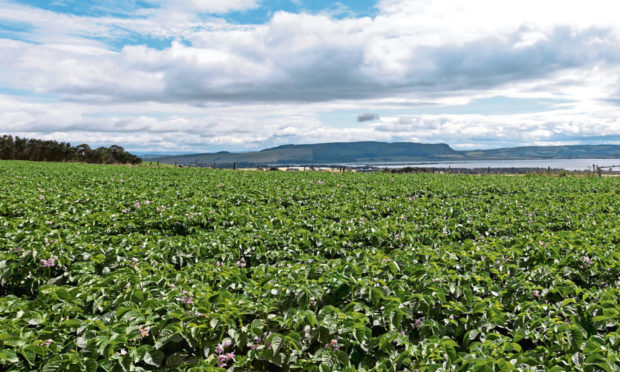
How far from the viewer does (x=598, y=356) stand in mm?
4090

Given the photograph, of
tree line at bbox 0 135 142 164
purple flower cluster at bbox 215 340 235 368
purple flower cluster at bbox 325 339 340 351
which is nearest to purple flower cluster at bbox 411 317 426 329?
purple flower cluster at bbox 325 339 340 351

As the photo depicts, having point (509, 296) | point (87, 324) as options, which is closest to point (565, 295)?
point (509, 296)

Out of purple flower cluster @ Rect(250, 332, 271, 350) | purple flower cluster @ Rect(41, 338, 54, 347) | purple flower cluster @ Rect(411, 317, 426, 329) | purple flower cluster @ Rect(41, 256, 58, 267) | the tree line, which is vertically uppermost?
the tree line

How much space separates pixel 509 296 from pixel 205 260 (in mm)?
6513

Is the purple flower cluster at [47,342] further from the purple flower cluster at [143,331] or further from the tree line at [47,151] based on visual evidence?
the tree line at [47,151]

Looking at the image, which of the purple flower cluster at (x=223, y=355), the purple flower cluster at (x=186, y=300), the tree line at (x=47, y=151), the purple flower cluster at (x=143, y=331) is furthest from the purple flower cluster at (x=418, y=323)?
the tree line at (x=47, y=151)

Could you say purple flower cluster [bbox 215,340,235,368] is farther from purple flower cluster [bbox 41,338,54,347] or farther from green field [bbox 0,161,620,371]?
purple flower cluster [bbox 41,338,54,347]

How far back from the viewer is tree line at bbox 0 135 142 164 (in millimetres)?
128625

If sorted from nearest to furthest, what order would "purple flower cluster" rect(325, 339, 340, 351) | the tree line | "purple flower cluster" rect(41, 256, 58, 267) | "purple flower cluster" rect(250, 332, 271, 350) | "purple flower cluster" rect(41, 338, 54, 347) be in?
"purple flower cluster" rect(41, 338, 54, 347), "purple flower cluster" rect(325, 339, 340, 351), "purple flower cluster" rect(250, 332, 271, 350), "purple flower cluster" rect(41, 256, 58, 267), the tree line

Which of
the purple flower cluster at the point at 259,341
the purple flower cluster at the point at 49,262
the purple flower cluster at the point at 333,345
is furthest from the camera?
the purple flower cluster at the point at 49,262

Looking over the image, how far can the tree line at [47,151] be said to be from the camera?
128625 millimetres

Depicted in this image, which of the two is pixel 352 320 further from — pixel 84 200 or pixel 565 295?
pixel 84 200

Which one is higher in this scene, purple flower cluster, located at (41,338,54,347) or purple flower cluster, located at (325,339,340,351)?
purple flower cluster, located at (41,338,54,347)

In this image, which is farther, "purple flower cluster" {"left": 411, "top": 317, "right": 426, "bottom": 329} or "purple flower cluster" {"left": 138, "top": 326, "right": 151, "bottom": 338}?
"purple flower cluster" {"left": 411, "top": 317, "right": 426, "bottom": 329}
